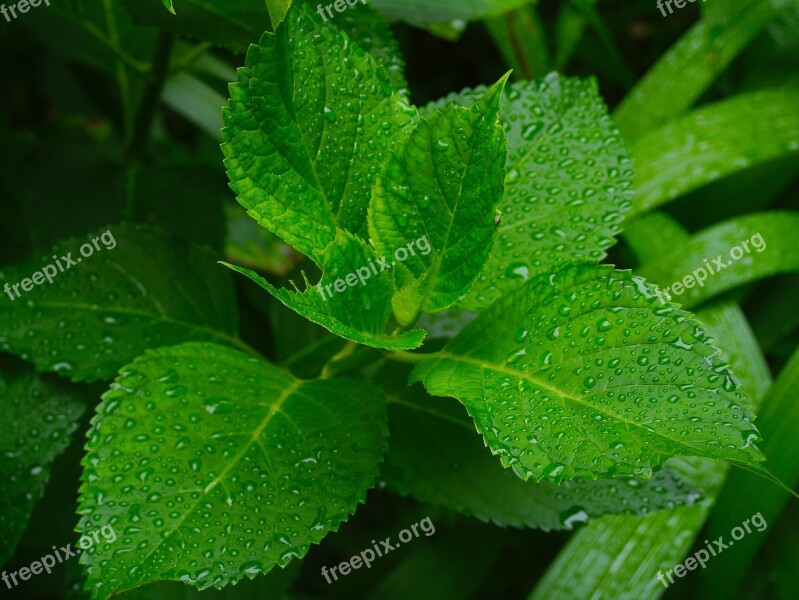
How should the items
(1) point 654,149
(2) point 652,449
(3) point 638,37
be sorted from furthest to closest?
(3) point 638,37
(1) point 654,149
(2) point 652,449

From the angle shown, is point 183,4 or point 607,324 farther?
point 183,4

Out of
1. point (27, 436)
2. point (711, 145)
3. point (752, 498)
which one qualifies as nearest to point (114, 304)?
point (27, 436)

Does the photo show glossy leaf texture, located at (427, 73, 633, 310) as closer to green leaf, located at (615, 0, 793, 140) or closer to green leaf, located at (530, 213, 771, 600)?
green leaf, located at (530, 213, 771, 600)

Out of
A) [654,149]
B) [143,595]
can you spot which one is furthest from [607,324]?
[654,149]

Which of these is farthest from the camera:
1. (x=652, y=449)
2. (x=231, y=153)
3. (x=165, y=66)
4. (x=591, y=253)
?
(x=165, y=66)

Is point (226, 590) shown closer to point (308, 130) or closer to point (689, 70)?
point (308, 130)

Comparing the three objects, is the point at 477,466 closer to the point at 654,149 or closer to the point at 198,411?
the point at 198,411

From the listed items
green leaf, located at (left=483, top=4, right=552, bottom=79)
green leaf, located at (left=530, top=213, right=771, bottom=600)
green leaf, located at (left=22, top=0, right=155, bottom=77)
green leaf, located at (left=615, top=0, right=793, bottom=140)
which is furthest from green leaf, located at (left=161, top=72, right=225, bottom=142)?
green leaf, located at (left=530, top=213, right=771, bottom=600)
